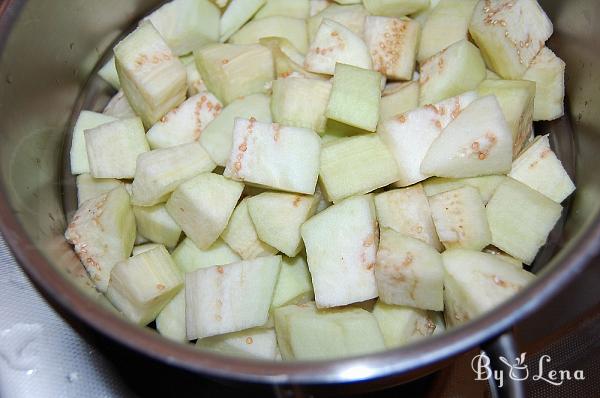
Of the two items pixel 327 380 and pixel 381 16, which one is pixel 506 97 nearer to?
pixel 381 16

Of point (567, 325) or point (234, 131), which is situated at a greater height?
point (234, 131)

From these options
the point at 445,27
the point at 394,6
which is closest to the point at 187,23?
the point at 394,6

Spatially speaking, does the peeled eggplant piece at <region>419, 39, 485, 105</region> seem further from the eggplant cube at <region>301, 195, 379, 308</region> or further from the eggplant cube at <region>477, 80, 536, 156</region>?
the eggplant cube at <region>301, 195, 379, 308</region>

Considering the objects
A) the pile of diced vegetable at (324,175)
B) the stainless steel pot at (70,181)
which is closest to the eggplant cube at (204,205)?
the pile of diced vegetable at (324,175)

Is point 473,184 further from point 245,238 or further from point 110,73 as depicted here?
point 110,73

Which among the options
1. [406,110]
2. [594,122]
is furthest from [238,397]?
[594,122]

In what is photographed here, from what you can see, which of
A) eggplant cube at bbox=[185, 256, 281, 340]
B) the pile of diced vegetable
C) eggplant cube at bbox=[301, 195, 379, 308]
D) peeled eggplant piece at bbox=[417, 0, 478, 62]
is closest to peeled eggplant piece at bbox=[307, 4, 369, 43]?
the pile of diced vegetable
